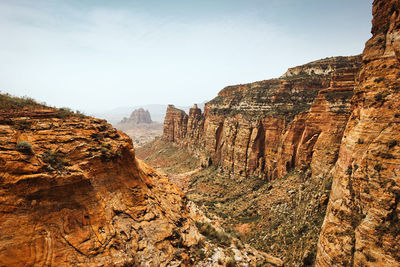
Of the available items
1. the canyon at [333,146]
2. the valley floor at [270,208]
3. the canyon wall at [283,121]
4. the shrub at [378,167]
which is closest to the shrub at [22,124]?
the canyon at [333,146]

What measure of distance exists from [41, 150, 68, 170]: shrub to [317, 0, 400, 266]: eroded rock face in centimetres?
1788

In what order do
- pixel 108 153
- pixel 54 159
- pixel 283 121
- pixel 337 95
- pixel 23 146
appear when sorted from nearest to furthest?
pixel 23 146 < pixel 54 159 < pixel 108 153 < pixel 337 95 < pixel 283 121

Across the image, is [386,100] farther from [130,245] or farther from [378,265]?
[130,245]

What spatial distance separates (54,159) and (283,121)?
122 ft

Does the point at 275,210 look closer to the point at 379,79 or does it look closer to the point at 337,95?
the point at 337,95

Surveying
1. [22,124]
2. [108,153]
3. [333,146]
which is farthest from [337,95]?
[22,124]

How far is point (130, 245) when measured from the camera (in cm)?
975

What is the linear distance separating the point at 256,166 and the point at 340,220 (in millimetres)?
28423

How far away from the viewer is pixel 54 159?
27.7 ft

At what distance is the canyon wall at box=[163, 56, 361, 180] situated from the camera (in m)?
24.6

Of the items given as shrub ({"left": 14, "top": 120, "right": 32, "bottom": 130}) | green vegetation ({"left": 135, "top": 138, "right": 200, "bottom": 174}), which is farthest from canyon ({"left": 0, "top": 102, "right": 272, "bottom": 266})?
green vegetation ({"left": 135, "top": 138, "right": 200, "bottom": 174})

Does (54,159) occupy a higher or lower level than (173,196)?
higher

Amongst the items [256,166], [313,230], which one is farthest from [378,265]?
[256,166]

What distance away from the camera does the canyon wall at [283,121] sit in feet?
80.8
